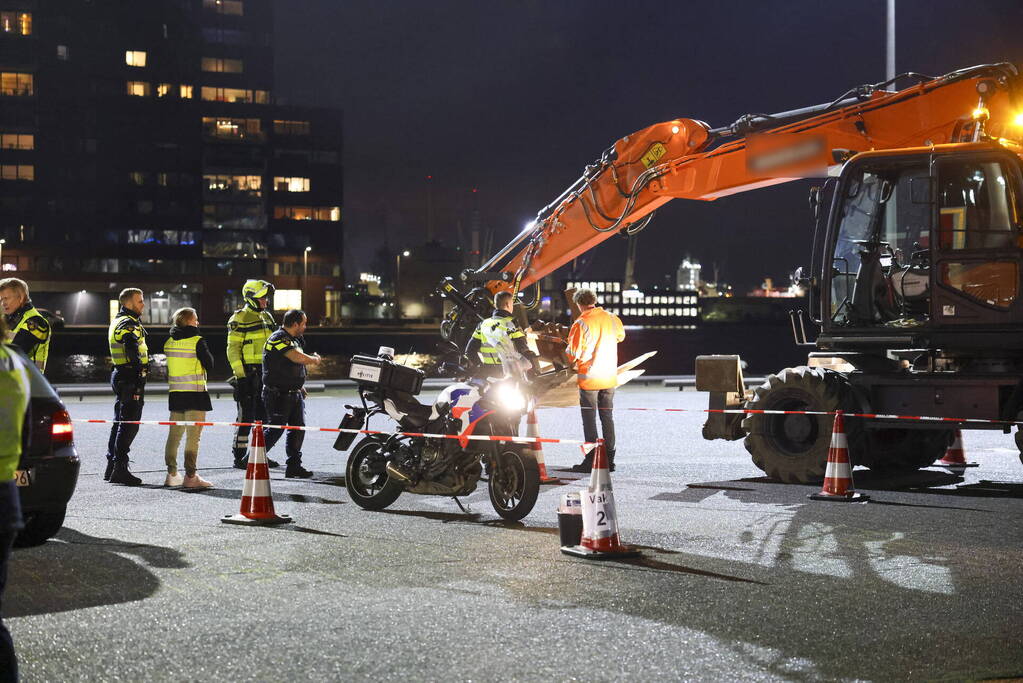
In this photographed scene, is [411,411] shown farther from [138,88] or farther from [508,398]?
[138,88]

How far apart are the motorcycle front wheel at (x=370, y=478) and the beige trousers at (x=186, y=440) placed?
7.26ft

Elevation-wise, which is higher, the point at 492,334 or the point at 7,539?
the point at 492,334

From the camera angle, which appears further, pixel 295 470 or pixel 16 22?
pixel 16 22

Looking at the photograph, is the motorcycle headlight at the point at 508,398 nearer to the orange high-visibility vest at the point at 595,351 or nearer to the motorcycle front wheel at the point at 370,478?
the motorcycle front wheel at the point at 370,478

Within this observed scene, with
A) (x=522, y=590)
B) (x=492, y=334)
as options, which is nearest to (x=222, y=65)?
(x=492, y=334)

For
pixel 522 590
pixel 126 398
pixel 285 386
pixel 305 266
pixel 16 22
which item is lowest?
pixel 522 590

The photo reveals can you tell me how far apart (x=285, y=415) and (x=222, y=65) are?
10988 cm

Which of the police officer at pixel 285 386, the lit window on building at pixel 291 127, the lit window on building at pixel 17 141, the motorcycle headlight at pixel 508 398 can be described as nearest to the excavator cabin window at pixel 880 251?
the motorcycle headlight at pixel 508 398

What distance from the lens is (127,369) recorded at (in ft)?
42.2

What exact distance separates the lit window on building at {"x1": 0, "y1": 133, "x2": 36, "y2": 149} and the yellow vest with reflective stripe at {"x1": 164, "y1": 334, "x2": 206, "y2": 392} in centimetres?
10166

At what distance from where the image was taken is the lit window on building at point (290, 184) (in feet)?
373

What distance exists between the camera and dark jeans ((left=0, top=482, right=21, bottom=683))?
4.37m

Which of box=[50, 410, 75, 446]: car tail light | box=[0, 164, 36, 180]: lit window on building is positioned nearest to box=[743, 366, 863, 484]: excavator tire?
box=[50, 410, 75, 446]: car tail light

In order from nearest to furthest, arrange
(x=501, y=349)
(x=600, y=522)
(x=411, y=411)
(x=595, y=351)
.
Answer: (x=600, y=522), (x=411, y=411), (x=501, y=349), (x=595, y=351)
